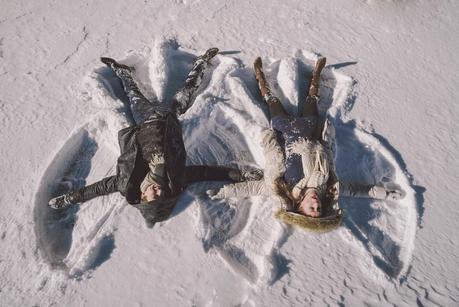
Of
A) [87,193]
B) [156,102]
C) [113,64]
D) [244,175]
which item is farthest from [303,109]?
[87,193]

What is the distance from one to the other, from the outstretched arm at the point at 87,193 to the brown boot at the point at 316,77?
202 centimetres

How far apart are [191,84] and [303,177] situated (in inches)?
56.2

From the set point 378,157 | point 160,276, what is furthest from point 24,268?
point 378,157

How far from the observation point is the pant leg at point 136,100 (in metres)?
3.28

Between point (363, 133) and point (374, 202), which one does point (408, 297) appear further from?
point (363, 133)

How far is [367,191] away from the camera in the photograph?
3180 mm

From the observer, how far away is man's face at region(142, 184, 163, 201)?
2826mm

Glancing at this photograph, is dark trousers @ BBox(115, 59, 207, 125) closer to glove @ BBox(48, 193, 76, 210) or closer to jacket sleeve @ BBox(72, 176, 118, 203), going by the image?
jacket sleeve @ BBox(72, 176, 118, 203)

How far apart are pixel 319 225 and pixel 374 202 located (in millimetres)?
846

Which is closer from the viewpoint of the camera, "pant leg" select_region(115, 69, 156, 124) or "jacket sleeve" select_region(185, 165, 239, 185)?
"jacket sleeve" select_region(185, 165, 239, 185)

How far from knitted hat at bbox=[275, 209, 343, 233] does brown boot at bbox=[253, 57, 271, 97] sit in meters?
1.28

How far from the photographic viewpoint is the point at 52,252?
9.99 feet

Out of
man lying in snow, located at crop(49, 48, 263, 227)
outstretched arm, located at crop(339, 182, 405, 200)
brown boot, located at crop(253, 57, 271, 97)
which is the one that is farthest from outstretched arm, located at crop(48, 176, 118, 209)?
outstretched arm, located at crop(339, 182, 405, 200)

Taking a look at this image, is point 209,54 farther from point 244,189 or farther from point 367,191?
point 367,191
